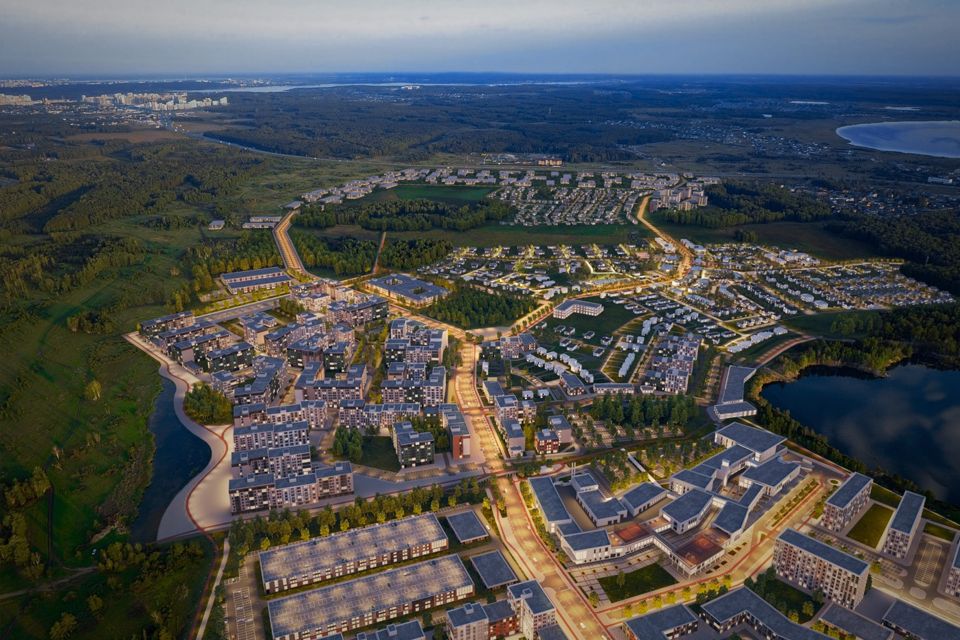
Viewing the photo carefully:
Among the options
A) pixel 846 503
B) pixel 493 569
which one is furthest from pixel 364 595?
pixel 846 503

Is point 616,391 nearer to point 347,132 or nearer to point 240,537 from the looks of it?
point 240,537

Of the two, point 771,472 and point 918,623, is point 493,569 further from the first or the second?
point 918,623

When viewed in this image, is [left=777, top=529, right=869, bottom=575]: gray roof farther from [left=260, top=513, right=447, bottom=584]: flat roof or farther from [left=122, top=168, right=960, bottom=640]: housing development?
[left=260, top=513, right=447, bottom=584]: flat roof

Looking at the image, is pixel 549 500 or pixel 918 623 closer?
pixel 918 623

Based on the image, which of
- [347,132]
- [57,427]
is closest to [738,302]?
[57,427]

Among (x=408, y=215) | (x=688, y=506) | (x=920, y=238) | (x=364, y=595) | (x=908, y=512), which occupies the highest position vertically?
(x=408, y=215)

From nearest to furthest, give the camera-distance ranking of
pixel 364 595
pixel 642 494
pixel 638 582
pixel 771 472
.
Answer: pixel 364 595 < pixel 638 582 < pixel 642 494 < pixel 771 472
